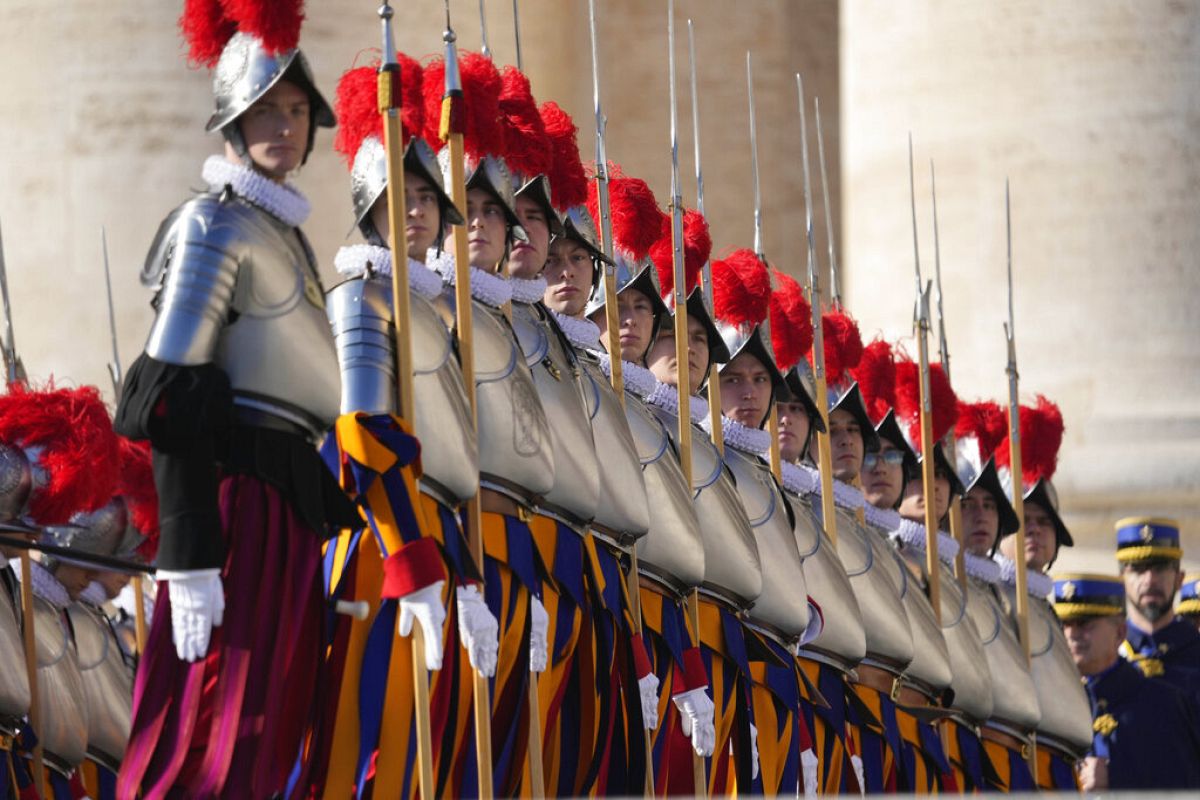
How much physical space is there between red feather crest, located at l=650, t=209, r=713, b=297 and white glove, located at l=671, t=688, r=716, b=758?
59.6 inches

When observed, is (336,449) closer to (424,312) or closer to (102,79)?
(424,312)

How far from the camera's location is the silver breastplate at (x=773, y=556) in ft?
26.7

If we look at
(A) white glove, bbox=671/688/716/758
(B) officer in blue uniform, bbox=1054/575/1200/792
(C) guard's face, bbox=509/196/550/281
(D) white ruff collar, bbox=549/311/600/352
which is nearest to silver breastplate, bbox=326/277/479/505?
(C) guard's face, bbox=509/196/550/281

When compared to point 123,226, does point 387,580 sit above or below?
below

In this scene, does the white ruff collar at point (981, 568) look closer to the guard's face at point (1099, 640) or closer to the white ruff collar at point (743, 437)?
the guard's face at point (1099, 640)

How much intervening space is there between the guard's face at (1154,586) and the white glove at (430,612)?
195 inches

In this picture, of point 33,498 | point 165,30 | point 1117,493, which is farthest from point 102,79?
point 33,498

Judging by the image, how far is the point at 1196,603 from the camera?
11438 millimetres

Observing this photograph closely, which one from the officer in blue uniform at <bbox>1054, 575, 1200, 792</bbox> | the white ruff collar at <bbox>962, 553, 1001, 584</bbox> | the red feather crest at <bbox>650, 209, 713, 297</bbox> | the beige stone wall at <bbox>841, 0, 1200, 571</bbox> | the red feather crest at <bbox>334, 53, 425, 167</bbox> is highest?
the beige stone wall at <bbox>841, 0, 1200, 571</bbox>

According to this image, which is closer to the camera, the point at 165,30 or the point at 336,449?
the point at 336,449

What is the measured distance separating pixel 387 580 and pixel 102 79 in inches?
327

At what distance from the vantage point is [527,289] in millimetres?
6961

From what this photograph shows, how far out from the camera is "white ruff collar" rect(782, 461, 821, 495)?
888cm

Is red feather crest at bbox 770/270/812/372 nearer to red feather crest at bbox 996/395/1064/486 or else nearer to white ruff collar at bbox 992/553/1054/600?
white ruff collar at bbox 992/553/1054/600
